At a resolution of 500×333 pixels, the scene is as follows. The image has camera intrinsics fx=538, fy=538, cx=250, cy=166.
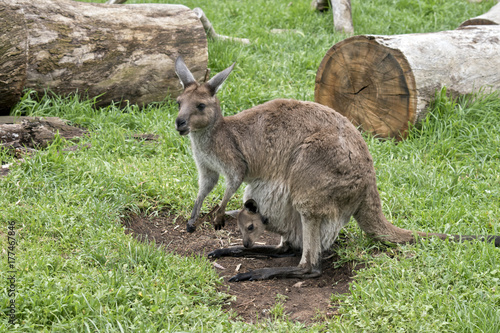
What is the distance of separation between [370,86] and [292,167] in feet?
8.71

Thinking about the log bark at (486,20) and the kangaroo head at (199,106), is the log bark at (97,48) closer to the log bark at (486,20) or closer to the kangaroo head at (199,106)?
the kangaroo head at (199,106)

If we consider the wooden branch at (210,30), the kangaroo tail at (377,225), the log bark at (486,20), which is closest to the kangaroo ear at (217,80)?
the kangaroo tail at (377,225)

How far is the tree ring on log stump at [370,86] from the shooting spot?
6141 millimetres

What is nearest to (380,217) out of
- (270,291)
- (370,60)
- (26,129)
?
(270,291)

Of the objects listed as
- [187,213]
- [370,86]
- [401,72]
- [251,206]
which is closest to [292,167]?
[251,206]

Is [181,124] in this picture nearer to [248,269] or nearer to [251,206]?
[251,206]

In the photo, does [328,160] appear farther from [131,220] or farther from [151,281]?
[131,220]

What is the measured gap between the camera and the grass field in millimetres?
3258

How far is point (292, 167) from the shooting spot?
4.26 metres

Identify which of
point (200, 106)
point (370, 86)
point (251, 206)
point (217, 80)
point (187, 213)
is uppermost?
point (217, 80)

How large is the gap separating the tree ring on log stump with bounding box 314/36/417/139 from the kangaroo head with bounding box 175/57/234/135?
8.31 ft

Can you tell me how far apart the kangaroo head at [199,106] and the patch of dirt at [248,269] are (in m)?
0.94

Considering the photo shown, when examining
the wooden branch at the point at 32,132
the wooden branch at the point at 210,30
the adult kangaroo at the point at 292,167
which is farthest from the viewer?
the wooden branch at the point at 210,30

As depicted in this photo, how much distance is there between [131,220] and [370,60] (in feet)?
11.0
